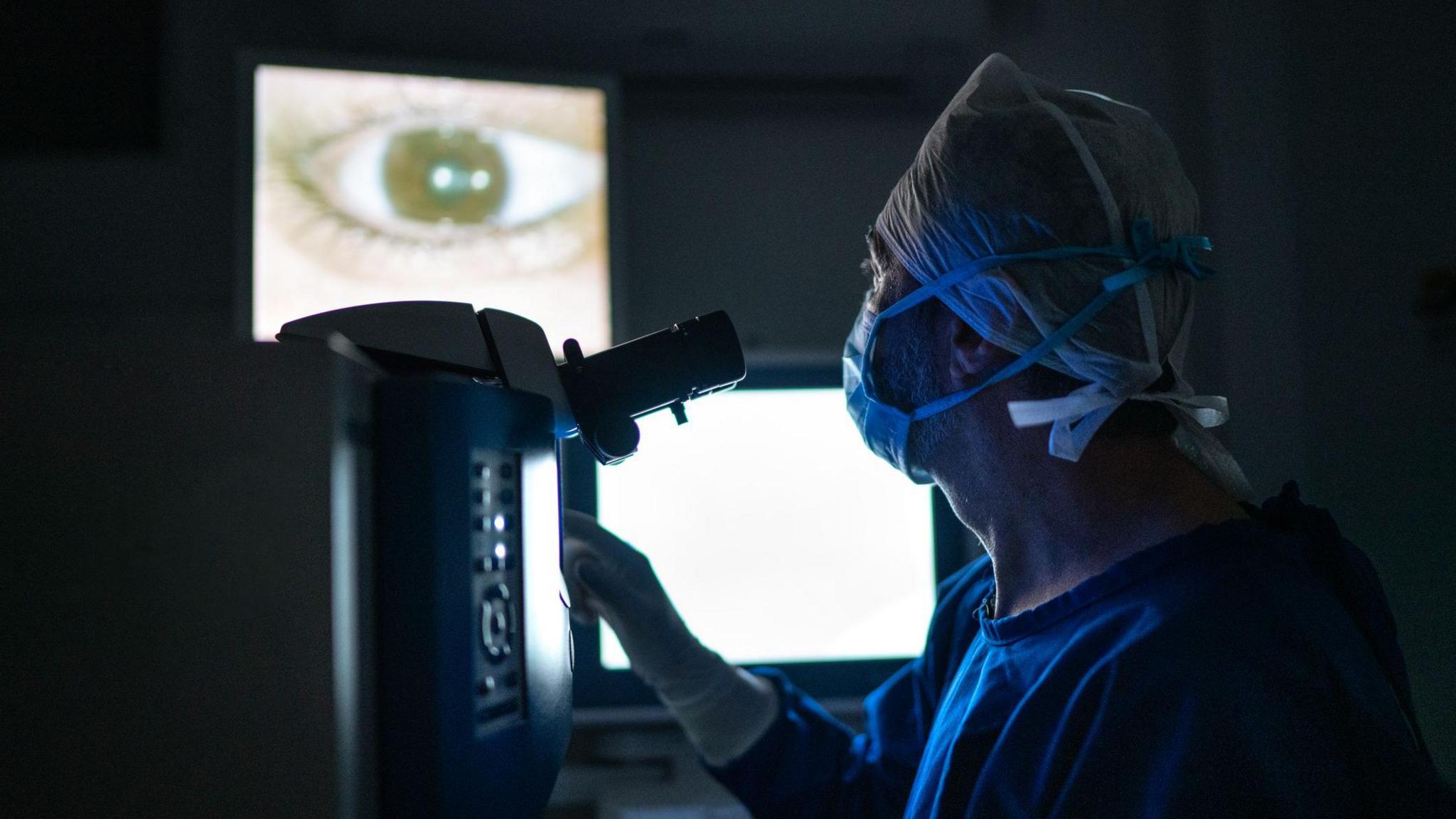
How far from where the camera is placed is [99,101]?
1.98m

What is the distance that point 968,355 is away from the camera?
105 centimetres

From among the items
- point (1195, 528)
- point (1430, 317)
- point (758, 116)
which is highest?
point (758, 116)

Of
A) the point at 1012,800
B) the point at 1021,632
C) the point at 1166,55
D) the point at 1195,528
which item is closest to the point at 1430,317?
the point at 1166,55

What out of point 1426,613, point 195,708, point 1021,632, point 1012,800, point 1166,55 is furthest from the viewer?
point 1166,55

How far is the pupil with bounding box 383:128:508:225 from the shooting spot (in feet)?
6.24

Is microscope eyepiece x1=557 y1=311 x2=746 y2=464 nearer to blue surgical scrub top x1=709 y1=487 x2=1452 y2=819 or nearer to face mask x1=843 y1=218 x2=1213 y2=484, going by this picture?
face mask x1=843 y1=218 x2=1213 y2=484

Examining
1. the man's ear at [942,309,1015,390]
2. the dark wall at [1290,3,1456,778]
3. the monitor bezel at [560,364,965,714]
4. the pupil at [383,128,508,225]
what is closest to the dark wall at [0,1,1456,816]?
the dark wall at [1290,3,1456,778]

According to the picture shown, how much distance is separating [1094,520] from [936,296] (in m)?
0.27

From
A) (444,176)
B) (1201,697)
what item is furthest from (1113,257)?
(444,176)

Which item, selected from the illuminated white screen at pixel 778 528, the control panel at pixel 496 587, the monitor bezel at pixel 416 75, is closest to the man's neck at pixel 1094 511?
the control panel at pixel 496 587

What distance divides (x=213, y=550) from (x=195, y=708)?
0.07 m

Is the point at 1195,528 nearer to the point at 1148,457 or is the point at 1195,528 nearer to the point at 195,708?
the point at 1148,457

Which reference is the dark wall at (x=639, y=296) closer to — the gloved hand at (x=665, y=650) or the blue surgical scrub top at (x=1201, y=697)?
the blue surgical scrub top at (x=1201, y=697)

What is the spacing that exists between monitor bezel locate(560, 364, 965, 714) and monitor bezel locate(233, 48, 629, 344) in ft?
0.92
